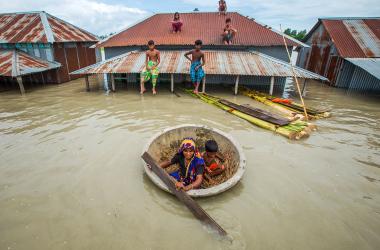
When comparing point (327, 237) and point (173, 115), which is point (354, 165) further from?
point (173, 115)

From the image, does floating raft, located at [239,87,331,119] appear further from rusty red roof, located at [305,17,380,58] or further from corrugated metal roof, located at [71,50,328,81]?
rusty red roof, located at [305,17,380,58]

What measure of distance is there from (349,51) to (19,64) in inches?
794

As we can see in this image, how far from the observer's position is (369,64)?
1163cm

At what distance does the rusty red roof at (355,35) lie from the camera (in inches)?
520

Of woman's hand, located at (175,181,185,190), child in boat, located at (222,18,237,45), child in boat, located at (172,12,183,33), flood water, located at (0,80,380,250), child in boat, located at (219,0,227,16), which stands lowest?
flood water, located at (0,80,380,250)

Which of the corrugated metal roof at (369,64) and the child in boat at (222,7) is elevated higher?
the child in boat at (222,7)

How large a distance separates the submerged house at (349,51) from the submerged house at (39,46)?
60.8 ft

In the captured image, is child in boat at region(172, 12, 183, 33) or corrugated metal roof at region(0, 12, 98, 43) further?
corrugated metal roof at region(0, 12, 98, 43)

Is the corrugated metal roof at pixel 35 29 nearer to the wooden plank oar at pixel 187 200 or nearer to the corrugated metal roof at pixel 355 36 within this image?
the wooden plank oar at pixel 187 200

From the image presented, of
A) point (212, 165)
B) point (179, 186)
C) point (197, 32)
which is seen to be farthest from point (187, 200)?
point (197, 32)

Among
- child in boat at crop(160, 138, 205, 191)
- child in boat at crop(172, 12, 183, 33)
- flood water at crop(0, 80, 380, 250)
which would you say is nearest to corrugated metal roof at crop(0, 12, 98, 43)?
child in boat at crop(172, 12, 183, 33)

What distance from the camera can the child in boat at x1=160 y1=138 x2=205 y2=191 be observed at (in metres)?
3.75

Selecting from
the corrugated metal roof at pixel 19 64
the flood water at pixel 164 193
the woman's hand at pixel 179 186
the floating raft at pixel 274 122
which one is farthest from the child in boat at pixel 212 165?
the corrugated metal roof at pixel 19 64

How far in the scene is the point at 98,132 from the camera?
6805 millimetres
